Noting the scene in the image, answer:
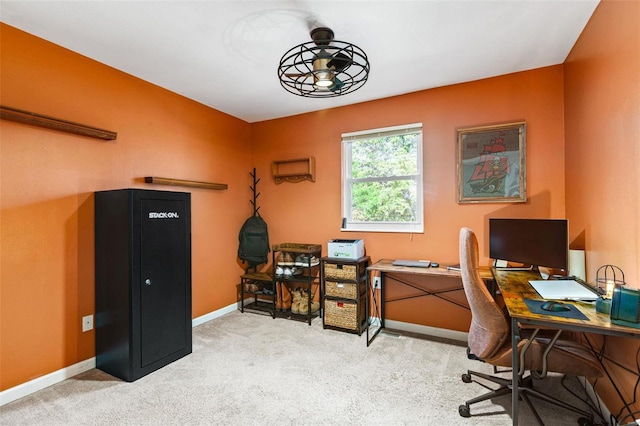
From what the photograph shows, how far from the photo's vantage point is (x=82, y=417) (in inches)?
76.3

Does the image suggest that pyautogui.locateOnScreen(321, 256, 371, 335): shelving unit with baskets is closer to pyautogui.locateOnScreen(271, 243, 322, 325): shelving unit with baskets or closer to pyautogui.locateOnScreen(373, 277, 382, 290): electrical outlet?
pyautogui.locateOnScreen(373, 277, 382, 290): electrical outlet

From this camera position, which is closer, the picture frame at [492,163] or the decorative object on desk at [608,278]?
the decorative object on desk at [608,278]

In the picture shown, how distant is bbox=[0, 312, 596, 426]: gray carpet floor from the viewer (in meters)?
1.91

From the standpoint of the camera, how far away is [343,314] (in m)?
3.25

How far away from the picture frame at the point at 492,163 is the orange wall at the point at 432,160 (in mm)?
65

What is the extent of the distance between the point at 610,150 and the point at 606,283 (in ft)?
2.64

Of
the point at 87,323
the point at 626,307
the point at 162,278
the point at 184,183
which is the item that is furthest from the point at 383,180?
the point at 87,323

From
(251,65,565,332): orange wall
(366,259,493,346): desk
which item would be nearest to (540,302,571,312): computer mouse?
(366,259,493,346): desk

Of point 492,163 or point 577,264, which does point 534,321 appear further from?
point 492,163

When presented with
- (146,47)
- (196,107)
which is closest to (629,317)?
(146,47)

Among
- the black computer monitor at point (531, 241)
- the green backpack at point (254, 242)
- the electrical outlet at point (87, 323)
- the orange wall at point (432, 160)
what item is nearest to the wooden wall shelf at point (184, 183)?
the green backpack at point (254, 242)

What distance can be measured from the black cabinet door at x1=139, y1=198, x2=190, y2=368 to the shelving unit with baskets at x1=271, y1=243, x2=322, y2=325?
46.8 inches

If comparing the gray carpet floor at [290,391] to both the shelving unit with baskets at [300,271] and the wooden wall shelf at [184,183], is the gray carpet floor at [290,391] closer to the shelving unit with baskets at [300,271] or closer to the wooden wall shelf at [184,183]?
the shelving unit with baskets at [300,271]

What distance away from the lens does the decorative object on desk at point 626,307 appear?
1356 millimetres
